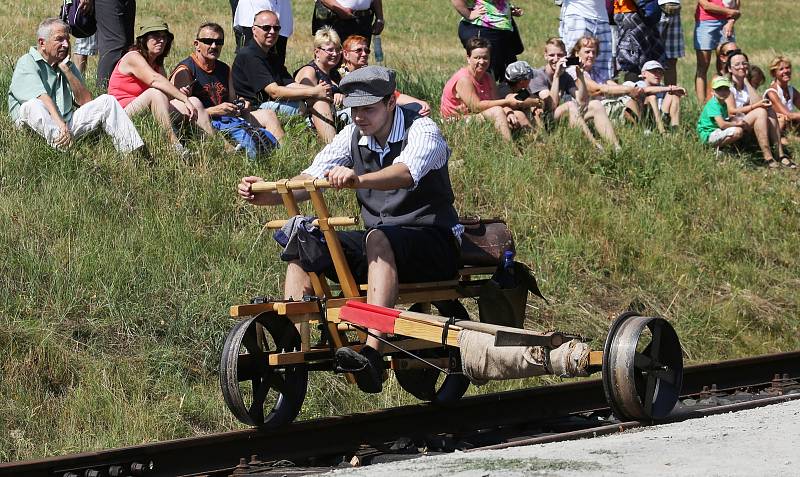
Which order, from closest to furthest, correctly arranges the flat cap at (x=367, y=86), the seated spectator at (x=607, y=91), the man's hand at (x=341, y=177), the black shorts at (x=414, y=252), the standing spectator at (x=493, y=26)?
the man's hand at (x=341, y=177) → the black shorts at (x=414, y=252) → the flat cap at (x=367, y=86) → the standing spectator at (x=493, y=26) → the seated spectator at (x=607, y=91)

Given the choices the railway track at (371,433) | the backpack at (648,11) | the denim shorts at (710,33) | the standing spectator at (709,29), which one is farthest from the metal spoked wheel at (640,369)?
the denim shorts at (710,33)

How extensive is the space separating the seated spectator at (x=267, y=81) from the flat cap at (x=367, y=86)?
414 cm

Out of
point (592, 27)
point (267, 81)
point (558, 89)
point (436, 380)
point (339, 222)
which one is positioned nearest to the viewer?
point (339, 222)

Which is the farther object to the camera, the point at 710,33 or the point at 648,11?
the point at 710,33

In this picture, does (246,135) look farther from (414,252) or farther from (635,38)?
(635,38)

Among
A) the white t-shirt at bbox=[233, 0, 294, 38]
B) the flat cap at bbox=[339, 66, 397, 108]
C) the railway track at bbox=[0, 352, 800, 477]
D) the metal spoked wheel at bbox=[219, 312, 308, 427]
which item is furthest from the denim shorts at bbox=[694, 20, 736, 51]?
the metal spoked wheel at bbox=[219, 312, 308, 427]

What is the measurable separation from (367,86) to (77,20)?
209 inches

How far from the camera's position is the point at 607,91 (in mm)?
13672

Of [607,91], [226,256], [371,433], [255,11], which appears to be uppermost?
[255,11]

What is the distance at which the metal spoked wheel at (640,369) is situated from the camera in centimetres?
682

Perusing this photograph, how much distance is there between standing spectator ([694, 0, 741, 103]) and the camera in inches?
624

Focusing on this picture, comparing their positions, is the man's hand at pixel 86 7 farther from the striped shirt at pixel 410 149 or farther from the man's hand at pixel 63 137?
the striped shirt at pixel 410 149

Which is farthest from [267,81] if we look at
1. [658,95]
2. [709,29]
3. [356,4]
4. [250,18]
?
[709,29]

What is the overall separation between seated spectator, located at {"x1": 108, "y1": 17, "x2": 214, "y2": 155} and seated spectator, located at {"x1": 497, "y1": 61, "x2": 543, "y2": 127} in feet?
10.9
